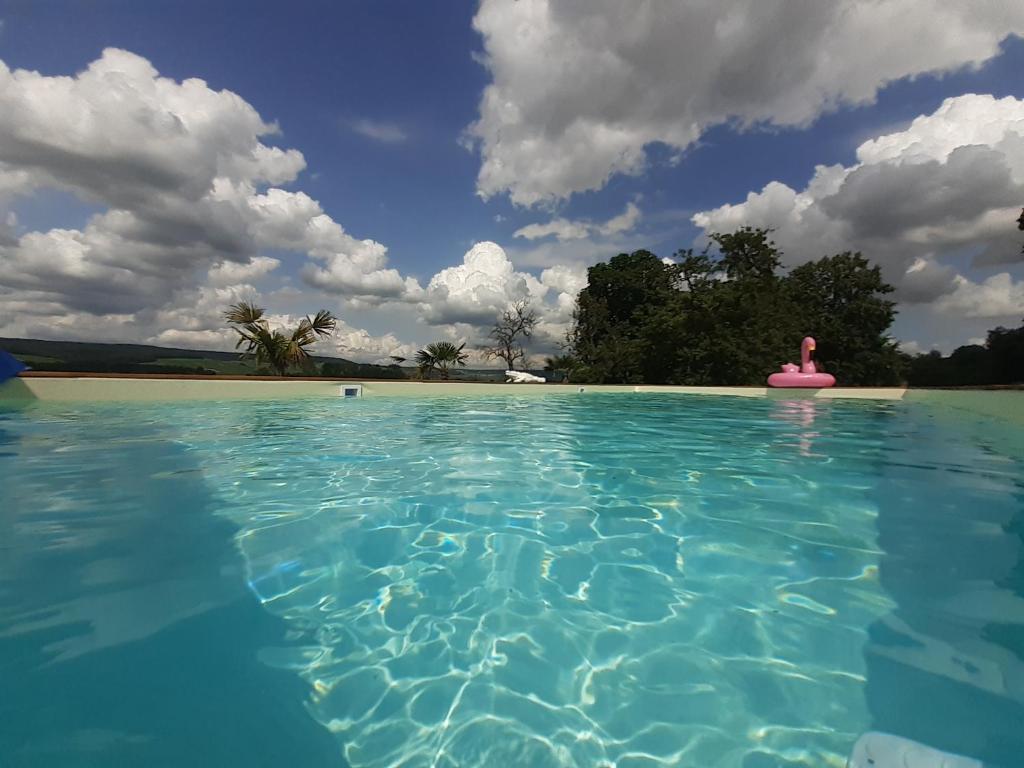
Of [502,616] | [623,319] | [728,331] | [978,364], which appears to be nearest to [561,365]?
[623,319]

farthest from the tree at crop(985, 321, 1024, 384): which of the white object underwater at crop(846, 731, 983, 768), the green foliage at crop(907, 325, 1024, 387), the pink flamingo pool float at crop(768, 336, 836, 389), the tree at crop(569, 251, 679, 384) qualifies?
the white object underwater at crop(846, 731, 983, 768)

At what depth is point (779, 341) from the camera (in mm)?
17594

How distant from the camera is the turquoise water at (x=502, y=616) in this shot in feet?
3.93

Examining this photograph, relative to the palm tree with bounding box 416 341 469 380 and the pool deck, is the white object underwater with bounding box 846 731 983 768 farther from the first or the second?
the palm tree with bounding box 416 341 469 380

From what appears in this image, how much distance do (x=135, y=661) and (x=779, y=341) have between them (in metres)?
19.8

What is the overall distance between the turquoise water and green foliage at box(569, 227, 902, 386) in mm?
14859

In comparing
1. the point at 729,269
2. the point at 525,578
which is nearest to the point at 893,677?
the point at 525,578

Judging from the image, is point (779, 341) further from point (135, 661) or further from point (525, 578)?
point (135, 661)

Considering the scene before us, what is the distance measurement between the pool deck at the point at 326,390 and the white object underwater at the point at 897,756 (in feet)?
29.3

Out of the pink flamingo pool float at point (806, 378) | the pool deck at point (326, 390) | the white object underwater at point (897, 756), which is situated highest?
the pink flamingo pool float at point (806, 378)

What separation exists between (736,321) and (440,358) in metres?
12.4

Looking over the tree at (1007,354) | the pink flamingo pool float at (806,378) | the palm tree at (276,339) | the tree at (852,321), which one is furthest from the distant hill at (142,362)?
the tree at (1007,354)

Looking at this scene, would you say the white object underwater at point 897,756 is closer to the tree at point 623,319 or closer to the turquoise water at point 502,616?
the turquoise water at point 502,616

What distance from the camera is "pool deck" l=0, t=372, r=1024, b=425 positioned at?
8688 mm
